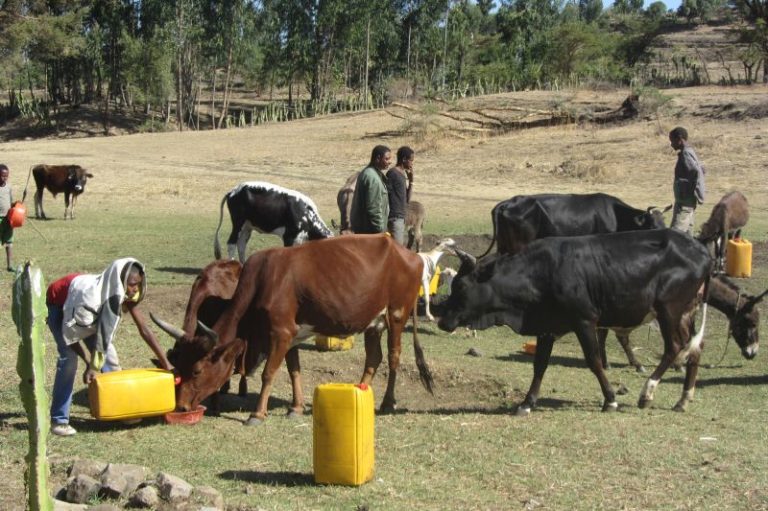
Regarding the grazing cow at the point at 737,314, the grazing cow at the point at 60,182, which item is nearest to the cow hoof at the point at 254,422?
the grazing cow at the point at 737,314

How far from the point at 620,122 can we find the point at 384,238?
31.6 m

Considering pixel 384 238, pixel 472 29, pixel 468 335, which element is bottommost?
pixel 468 335

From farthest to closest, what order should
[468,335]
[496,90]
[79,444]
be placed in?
[496,90] → [468,335] → [79,444]

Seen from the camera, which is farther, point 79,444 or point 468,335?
point 468,335

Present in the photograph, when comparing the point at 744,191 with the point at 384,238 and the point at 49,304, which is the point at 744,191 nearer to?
the point at 384,238

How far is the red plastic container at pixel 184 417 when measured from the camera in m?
8.96

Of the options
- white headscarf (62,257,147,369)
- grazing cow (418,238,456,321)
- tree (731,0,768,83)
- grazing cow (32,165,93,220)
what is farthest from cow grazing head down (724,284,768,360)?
tree (731,0,768,83)

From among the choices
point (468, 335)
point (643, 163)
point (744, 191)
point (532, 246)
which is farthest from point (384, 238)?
point (643, 163)

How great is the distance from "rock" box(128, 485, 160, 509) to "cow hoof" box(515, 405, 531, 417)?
3.85 meters

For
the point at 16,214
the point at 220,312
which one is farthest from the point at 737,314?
the point at 16,214

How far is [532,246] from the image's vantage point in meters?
10.4

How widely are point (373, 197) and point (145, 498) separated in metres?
6.38

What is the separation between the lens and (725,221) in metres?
18.6

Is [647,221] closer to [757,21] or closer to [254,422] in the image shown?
[254,422]
